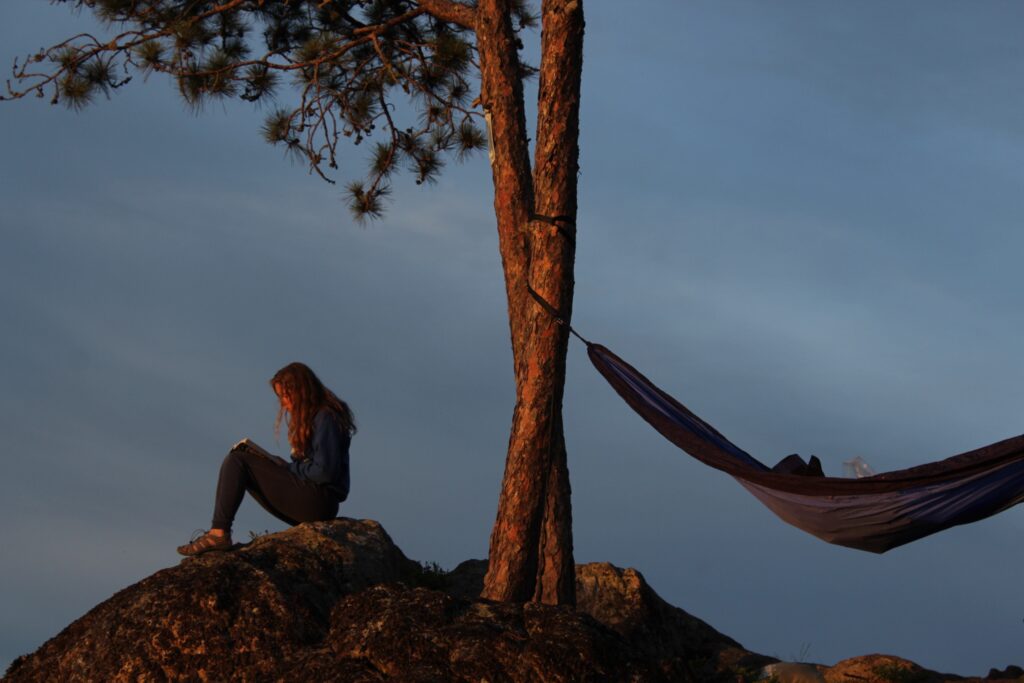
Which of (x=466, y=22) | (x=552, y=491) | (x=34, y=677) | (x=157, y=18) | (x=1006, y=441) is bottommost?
(x=34, y=677)

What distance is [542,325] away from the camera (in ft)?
21.4

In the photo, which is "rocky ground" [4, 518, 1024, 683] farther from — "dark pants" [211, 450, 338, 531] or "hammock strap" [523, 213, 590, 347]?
"hammock strap" [523, 213, 590, 347]

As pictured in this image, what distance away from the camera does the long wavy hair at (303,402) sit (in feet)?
20.8

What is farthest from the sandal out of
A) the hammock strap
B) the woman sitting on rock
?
the hammock strap

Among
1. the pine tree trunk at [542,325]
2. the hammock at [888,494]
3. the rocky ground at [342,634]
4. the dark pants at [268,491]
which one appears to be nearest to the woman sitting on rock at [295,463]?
the dark pants at [268,491]

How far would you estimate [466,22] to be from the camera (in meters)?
8.25

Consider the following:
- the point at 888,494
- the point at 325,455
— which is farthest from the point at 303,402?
the point at 888,494

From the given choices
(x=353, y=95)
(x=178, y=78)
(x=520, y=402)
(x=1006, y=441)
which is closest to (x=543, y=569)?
(x=520, y=402)

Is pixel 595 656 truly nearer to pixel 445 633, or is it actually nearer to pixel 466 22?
pixel 445 633

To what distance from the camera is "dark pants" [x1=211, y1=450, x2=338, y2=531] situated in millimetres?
6375

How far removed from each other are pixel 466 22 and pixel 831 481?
4.34m

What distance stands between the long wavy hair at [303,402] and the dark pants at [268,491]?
0.55 ft

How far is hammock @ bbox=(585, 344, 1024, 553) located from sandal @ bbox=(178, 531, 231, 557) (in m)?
2.43

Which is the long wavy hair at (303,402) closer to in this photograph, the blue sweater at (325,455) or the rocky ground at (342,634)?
the blue sweater at (325,455)
